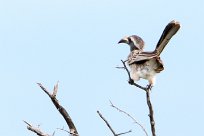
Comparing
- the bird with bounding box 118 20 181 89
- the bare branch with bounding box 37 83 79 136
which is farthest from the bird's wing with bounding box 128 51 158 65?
the bare branch with bounding box 37 83 79 136

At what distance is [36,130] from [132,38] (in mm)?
1971

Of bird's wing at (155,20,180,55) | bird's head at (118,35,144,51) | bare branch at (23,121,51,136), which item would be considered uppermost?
bird's head at (118,35,144,51)

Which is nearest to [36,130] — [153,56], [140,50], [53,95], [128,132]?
[53,95]

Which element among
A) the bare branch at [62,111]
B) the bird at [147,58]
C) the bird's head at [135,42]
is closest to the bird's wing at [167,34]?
the bird at [147,58]

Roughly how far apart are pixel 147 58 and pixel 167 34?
0.48 metres

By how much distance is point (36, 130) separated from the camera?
15.8 ft

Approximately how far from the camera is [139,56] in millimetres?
5770

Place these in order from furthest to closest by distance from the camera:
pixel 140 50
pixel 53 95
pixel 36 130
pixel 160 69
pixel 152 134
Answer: pixel 140 50 < pixel 160 69 < pixel 53 95 < pixel 36 130 < pixel 152 134

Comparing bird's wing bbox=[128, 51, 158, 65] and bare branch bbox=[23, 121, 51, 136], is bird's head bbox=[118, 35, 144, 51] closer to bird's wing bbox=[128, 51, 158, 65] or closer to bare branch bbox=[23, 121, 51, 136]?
bird's wing bbox=[128, 51, 158, 65]

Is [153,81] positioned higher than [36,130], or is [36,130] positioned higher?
[153,81]

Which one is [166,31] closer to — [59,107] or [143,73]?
[143,73]

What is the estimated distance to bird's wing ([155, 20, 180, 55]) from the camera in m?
5.03

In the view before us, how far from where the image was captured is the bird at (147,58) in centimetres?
514

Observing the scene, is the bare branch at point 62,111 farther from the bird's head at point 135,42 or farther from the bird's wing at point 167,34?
the bird's head at point 135,42
